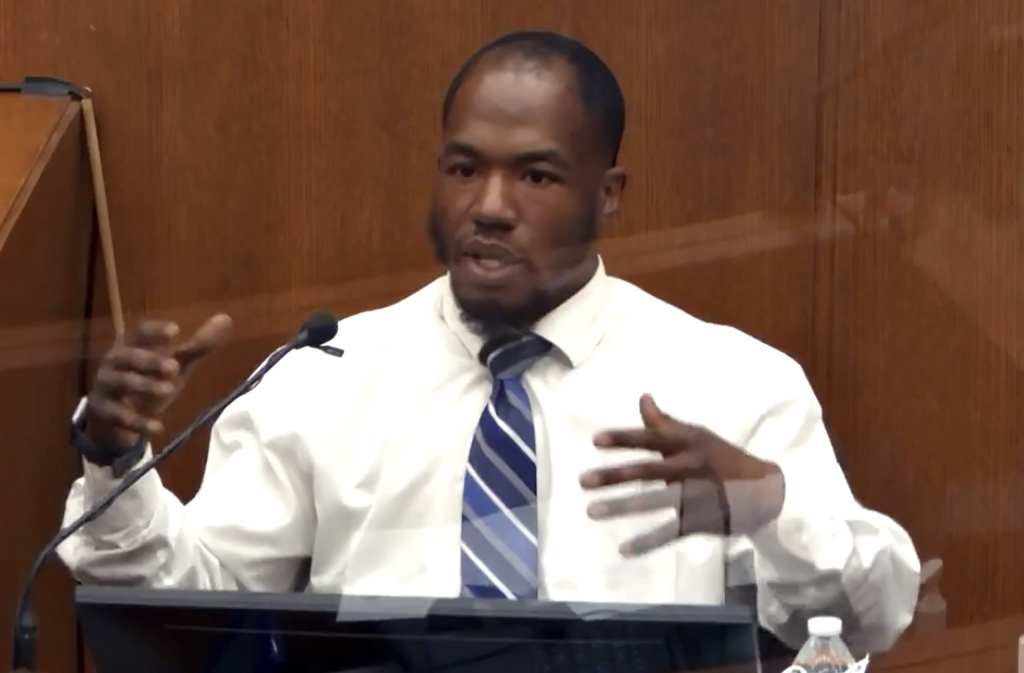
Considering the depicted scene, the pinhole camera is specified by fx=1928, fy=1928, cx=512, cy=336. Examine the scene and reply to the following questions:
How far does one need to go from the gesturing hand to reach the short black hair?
0.34 m

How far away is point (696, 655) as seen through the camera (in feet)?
3.58

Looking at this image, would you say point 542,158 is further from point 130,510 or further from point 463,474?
point 130,510

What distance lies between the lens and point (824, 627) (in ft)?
4.41

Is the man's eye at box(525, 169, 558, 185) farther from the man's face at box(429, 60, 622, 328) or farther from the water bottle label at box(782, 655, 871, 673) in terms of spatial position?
the water bottle label at box(782, 655, 871, 673)

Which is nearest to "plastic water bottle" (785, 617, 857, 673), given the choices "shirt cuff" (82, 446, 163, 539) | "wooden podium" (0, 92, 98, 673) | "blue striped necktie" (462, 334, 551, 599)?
"blue striped necktie" (462, 334, 551, 599)

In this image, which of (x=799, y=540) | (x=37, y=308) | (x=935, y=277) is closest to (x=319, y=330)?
(x=799, y=540)

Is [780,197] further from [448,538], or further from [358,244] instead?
[448,538]

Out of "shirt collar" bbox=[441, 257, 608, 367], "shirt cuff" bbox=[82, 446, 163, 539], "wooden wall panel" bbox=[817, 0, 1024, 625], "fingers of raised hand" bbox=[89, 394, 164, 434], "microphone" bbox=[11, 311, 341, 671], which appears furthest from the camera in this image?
"wooden wall panel" bbox=[817, 0, 1024, 625]

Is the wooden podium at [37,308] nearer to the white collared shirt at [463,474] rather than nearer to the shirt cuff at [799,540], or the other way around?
the white collared shirt at [463,474]

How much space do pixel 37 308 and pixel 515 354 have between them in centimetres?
48

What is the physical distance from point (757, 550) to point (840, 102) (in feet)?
1.99

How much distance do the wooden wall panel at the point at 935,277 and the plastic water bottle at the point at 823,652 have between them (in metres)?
0.55

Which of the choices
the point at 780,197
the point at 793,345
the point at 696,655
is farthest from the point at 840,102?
the point at 696,655

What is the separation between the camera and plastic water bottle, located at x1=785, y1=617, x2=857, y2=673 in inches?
50.3
